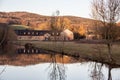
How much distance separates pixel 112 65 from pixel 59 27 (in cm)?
7419

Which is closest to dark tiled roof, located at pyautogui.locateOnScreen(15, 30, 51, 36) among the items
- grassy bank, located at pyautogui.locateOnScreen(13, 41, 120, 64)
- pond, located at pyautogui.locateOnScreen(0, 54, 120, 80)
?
grassy bank, located at pyautogui.locateOnScreen(13, 41, 120, 64)

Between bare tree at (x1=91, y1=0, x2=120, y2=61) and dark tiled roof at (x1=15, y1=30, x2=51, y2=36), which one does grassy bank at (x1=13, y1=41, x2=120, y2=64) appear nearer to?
bare tree at (x1=91, y1=0, x2=120, y2=61)

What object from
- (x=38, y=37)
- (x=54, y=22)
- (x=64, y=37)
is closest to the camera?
(x=54, y=22)

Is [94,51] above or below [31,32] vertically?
above

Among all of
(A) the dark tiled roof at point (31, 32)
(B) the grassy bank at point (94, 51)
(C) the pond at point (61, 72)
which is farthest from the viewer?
(A) the dark tiled roof at point (31, 32)

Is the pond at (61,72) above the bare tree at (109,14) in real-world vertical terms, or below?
below

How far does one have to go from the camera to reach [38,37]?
169m

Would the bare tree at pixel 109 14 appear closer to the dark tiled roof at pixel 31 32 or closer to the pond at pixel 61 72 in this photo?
the pond at pixel 61 72

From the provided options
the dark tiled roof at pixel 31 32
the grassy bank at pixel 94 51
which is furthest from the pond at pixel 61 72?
the dark tiled roof at pixel 31 32

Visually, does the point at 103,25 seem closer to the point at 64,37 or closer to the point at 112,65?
the point at 112,65

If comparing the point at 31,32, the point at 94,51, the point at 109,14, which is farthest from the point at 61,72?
the point at 31,32

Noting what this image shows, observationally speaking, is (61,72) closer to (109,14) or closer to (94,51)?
(109,14)

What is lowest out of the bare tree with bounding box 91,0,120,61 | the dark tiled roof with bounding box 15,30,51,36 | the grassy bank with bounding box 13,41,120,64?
the dark tiled roof with bounding box 15,30,51,36

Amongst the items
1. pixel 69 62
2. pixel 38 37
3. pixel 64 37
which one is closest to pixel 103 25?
pixel 69 62
